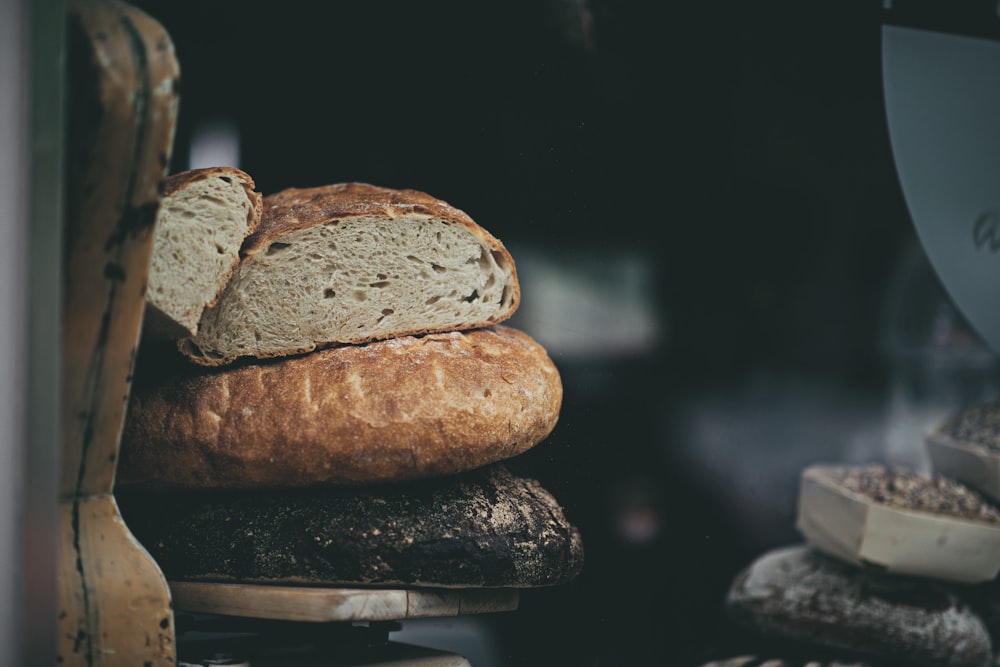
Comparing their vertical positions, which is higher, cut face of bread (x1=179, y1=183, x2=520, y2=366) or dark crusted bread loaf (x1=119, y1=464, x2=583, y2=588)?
cut face of bread (x1=179, y1=183, x2=520, y2=366)

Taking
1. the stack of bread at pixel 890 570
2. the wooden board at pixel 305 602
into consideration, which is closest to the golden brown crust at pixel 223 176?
the wooden board at pixel 305 602

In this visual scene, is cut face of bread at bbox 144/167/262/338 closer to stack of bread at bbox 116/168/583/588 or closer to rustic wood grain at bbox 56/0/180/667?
stack of bread at bbox 116/168/583/588

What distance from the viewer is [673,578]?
1969 mm

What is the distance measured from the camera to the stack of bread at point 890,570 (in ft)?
6.37

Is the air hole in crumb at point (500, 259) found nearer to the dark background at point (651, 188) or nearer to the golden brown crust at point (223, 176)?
the dark background at point (651, 188)

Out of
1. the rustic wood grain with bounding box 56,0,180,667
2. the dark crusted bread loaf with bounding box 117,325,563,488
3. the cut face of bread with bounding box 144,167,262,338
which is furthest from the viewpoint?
the dark crusted bread loaf with bounding box 117,325,563,488

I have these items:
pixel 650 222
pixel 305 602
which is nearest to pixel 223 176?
pixel 305 602

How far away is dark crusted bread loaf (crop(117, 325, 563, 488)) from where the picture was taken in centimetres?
127

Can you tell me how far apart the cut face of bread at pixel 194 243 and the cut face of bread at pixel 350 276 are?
0.05 m

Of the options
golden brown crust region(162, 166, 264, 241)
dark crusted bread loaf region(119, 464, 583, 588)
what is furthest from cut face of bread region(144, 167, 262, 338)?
dark crusted bread loaf region(119, 464, 583, 588)

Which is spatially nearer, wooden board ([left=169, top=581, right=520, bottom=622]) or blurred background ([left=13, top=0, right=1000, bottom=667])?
wooden board ([left=169, top=581, right=520, bottom=622])

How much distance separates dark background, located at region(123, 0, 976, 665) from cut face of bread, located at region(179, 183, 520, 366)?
76 millimetres

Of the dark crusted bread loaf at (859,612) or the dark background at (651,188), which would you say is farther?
the dark crusted bread loaf at (859,612)

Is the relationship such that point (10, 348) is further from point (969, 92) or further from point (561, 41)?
point (969, 92)
